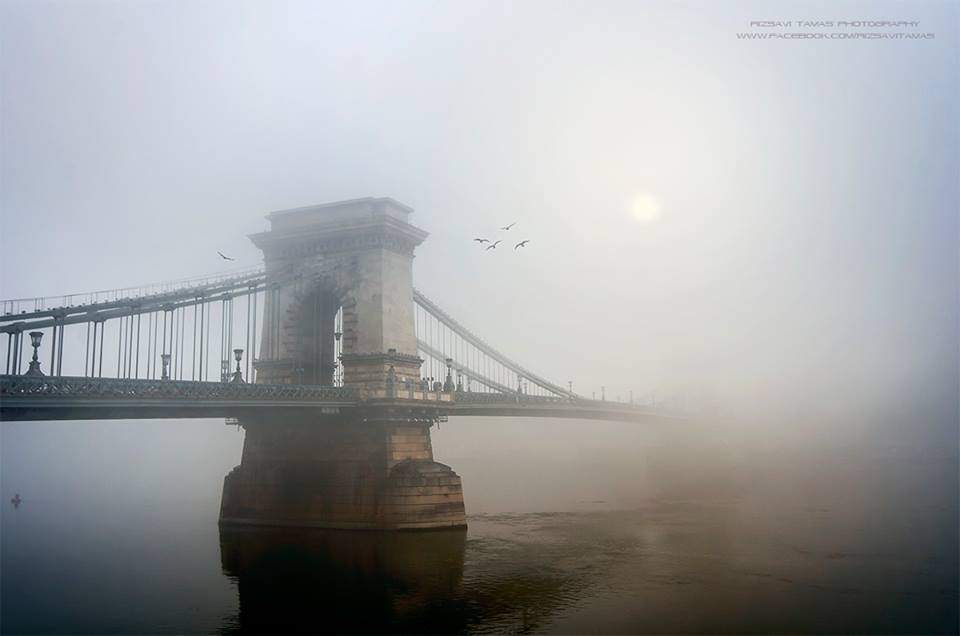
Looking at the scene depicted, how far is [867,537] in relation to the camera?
3972 centimetres

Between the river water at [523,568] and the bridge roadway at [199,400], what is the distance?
6.42m

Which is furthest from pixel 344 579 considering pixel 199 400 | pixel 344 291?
pixel 344 291

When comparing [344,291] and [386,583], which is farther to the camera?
[344,291]

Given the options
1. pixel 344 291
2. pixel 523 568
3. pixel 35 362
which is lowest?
pixel 523 568

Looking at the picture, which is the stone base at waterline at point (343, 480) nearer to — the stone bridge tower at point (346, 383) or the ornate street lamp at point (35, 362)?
the stone bridge tower at point (346, 383)

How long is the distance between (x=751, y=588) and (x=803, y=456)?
251 ft

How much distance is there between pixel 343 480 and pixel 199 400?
40.2ft

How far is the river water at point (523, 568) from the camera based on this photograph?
2566 cm

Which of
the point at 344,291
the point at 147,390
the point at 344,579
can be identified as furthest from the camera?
the point at 344,291

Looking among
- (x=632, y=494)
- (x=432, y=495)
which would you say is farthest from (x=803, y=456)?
(x=432, y=495)

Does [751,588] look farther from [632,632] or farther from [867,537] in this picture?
[867,537]

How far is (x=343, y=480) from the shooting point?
40969 mm

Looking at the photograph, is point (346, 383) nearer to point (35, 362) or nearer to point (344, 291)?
point (344, 291)

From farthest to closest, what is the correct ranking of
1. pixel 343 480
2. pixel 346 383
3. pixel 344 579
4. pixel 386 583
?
pixel 346 383, pixel 343 480, pixel 344 579, pixel 386 583
